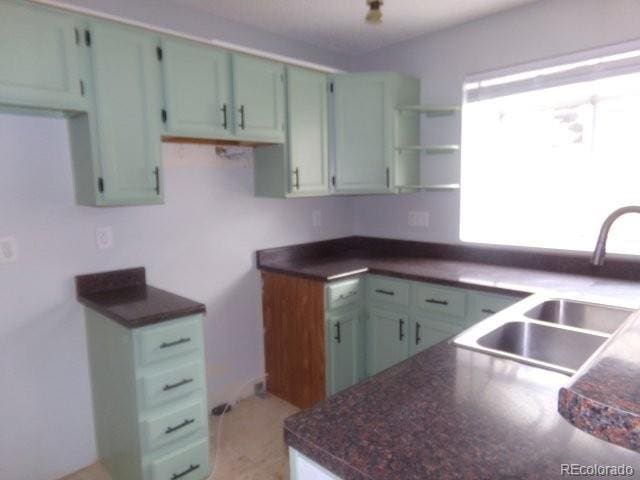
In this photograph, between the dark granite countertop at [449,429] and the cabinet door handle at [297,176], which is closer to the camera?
the dark granite countertop at [449,429]

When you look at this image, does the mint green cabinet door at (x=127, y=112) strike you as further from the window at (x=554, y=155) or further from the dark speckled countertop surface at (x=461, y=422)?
the window at (x=554, y=155)

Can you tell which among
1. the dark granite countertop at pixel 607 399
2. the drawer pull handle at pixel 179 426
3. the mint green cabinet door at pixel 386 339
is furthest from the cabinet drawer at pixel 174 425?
the dark granite countertop at pixel 607 399

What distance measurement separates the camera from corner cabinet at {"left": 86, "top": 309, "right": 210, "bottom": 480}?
1.82 metres

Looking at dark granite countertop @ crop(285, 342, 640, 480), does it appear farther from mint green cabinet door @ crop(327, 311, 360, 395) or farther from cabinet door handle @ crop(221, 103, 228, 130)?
cabinet door handle @ crop(221, 103, 228, 130)

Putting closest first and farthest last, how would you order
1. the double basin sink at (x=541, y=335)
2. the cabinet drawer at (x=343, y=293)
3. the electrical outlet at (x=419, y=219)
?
the double basin sink at (x=541, y=335) → the cabinet drawer at (x=343, y=293) → the electrical outlet at (x=419, y=219)

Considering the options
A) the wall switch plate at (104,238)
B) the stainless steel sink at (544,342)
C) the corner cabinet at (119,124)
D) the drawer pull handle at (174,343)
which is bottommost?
the drawer pull handle at (174,343)

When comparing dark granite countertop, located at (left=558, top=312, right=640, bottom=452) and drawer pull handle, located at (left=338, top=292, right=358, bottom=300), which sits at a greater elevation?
dark granite countertop, located at (left=558, top=312, right=640, bottom=452)

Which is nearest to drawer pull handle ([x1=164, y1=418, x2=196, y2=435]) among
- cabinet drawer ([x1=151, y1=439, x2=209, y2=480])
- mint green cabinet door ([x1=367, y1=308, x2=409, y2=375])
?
cabinet drawer ([x1=151, y1=439, x2=209, y2=480])

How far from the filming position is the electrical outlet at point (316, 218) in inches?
126

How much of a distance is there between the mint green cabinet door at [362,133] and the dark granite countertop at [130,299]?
4.42 feet

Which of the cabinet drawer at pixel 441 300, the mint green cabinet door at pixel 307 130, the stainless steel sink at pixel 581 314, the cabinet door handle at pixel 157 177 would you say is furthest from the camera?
the mint green cabinet door at pixel 307 130

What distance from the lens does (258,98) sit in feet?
7.89

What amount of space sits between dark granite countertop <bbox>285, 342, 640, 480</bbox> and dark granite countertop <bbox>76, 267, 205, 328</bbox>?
1088 mm

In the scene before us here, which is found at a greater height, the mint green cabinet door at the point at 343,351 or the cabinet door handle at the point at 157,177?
the cabinet door handle at the point at 157,177
